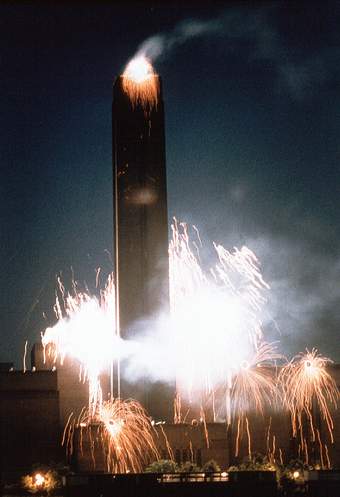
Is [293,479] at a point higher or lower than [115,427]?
lower

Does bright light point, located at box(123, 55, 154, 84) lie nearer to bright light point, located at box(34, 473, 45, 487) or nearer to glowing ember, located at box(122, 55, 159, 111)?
glowing ember, located at box(122, 55, 159, 111)

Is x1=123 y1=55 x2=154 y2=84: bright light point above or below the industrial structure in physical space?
above

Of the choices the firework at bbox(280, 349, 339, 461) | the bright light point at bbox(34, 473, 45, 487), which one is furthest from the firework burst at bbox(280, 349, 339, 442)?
the bright light point at bbox(34, 473, 45, 487)

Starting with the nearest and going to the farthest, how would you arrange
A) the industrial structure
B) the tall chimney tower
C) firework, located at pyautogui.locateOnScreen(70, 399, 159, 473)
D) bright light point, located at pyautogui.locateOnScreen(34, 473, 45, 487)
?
firework, located at pyautogui.locateOnScreen(70, 399, 159, 473)
bright light point, located at pyautogui.locateOnScreen(34, 473, 45, 487)
the industrial structure
the tall chimney tower

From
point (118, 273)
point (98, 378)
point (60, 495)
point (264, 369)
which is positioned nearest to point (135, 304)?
point (118, 273)

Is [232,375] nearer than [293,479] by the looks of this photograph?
No

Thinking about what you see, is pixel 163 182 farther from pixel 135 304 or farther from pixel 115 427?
pixel 115 427

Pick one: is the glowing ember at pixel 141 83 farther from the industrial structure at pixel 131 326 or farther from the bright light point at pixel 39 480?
the bright light point at pixel 39 480
